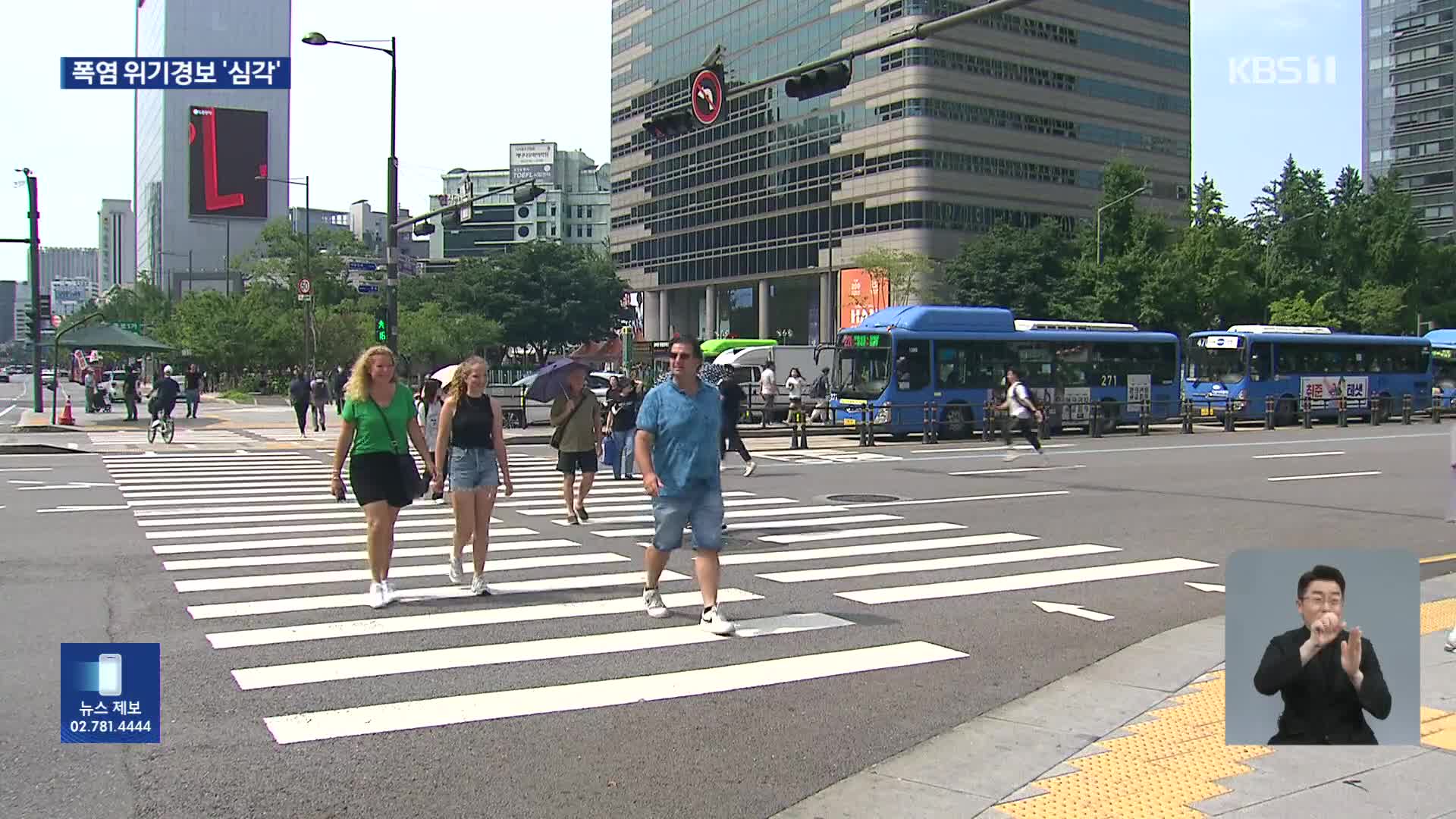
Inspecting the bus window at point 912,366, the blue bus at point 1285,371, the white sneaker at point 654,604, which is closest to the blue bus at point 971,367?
the bus window at point 912,366

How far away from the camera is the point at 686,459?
7.72 metres

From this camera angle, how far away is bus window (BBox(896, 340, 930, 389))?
3175 cm

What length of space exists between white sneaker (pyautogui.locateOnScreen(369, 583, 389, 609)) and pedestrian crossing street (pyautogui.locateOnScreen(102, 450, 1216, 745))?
0.09m

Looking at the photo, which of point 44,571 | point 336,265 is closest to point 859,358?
point 44,571

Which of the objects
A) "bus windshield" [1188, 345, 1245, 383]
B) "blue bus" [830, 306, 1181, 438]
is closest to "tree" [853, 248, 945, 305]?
"bus windshield" [1188, 345, 1245, 383]

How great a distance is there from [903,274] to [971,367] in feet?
128

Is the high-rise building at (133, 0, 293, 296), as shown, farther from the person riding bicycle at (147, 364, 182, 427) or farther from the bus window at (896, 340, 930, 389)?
the bus window at (896, 340, 930, 389)

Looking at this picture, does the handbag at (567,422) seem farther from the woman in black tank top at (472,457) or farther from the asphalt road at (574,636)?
the woman in black tank top at (472,457)

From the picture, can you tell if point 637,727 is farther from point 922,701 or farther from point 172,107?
point 172,107

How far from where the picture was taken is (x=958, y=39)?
245 ft

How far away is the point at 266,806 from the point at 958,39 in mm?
75504

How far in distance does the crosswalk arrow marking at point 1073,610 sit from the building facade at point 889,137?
6375 centimetres

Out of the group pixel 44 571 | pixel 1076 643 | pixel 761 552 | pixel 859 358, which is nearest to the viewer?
pixel 1076 643

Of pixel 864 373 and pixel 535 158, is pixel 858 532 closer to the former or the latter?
pixel 864 373
